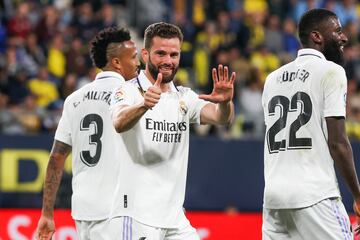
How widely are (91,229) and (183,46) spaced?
38.4 ft

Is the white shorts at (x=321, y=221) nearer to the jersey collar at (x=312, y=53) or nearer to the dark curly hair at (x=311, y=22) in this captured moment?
the jersey collar at (x=312, y=53)

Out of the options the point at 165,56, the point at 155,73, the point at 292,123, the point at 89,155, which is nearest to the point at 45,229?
the point at 89,155

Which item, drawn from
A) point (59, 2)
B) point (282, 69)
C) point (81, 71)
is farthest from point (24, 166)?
point (282, 69)

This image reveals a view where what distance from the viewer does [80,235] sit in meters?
8.26

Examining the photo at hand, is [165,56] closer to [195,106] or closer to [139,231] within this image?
[195,106]

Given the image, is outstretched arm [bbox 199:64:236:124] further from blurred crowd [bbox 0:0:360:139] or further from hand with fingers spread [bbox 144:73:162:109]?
blurred crowd [bbox 0:0:360:139]

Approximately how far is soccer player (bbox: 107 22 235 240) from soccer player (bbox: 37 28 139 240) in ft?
3.47

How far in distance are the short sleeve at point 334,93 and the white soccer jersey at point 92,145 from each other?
1.82 meters

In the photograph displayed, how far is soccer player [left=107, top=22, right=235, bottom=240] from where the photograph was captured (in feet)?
22.8

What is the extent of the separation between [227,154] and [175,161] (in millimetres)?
9728

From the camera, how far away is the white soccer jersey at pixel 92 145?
812 centimetres

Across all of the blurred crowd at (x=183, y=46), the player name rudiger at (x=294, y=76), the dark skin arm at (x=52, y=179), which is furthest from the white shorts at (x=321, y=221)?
the blurred crowd at (x=183, y=46)

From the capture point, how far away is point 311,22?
23.9 feet

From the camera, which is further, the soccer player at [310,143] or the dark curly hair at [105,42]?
the dark curly hair at [105,42]
